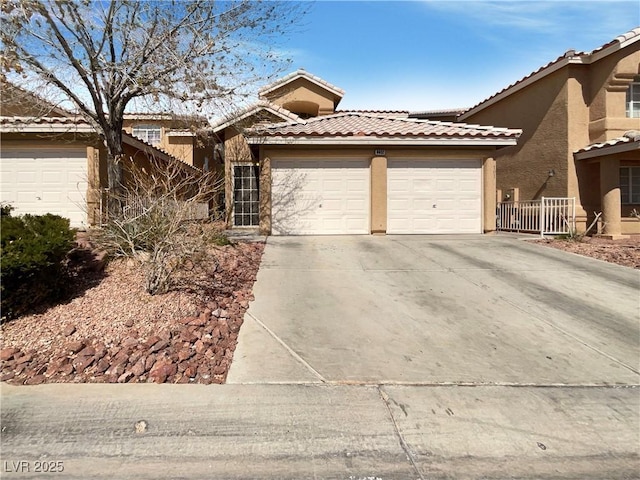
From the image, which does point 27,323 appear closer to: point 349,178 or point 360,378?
point 360,378

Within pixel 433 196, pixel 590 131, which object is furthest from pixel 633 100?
pixel 433 196

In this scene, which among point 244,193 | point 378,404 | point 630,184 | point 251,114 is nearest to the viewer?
point 378,404

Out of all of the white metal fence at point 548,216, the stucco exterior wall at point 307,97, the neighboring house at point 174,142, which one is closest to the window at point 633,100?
the white metal fence at point 548,216

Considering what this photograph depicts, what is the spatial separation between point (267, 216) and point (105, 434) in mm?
9899

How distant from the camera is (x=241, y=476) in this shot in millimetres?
2865

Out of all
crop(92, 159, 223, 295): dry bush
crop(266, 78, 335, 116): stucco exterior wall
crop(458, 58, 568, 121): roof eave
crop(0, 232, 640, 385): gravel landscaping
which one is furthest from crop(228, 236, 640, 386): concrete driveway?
crop(266, 78, 335, 116): stucco exterior wall

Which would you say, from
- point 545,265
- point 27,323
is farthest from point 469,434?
point 545,265

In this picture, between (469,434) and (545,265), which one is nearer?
(469,434)

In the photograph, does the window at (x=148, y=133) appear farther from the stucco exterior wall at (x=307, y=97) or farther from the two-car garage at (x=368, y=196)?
the two-car garage at (x=368, y=196)

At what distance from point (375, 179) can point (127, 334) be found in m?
9.44

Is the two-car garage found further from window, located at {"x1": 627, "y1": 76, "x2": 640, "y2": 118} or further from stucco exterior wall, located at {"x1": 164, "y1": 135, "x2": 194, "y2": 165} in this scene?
stucco exterior wall, located at {"x1": 164, "y1": 135, "x2": 194, "y2": 165}

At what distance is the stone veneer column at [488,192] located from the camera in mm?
13250

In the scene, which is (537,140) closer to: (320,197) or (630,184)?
(630,184)

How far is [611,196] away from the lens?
13.3 metres
